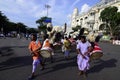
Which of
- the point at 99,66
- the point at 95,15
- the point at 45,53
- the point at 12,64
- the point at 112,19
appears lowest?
the point at 99,66

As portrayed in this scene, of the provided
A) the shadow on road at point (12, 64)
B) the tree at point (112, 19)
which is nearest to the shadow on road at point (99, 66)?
the shadow on road at point (12, 64)

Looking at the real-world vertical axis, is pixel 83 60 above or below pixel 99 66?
above

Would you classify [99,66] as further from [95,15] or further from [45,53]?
[95,15]

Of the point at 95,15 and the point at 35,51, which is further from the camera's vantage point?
the point at 95,15

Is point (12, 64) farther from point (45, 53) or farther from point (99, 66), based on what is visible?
point (99, 66)

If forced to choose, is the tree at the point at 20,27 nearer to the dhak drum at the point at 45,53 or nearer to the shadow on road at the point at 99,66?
the shadow on road at the point at 99,66

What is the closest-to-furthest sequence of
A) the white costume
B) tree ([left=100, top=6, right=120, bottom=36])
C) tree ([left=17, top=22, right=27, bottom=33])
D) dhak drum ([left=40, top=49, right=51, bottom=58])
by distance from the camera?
the white costume
dhak drum ([left=40, top=49, right=51, bottom=58])
tree ([left=100, top=6, right=120, bottom=36])
tree ([left=17, top=22, right=27, bottom=33])

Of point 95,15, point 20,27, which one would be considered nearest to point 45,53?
point 95,15

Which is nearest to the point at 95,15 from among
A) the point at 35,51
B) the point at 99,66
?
the point at 99,66

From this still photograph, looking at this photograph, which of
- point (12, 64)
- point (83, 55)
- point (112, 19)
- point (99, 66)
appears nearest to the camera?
point (83, 55)

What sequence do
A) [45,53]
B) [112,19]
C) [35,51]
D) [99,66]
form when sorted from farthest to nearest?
[112,19] → [99,66] → [45,53] → [35,51]

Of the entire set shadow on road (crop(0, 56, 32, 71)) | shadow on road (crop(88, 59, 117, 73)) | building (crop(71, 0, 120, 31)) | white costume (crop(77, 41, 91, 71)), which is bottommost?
shadow on road (crop(88, 59, 117, 73))

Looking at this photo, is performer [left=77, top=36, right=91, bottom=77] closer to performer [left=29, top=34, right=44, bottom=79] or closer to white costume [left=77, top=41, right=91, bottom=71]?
white costume [left=77, top=41, right=91, bottom=71]

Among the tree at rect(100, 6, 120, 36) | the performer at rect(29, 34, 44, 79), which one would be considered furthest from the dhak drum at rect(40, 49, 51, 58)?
the tree at rect(100, 6, 120, 36)
